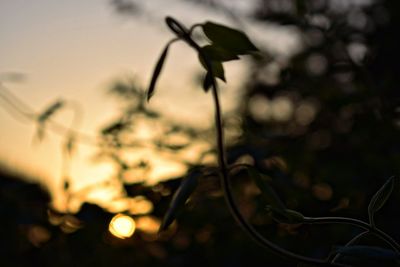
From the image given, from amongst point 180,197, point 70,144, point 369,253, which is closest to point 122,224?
point 70,144

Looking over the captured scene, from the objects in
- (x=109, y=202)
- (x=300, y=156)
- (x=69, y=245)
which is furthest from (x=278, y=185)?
(x=69, y=245)

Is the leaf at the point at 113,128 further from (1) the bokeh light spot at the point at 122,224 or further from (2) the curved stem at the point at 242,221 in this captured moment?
(2) the curved stem at the point at 242,221

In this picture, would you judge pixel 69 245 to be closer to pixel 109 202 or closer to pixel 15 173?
pixel 109 202

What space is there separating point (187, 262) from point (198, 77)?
3.47ft

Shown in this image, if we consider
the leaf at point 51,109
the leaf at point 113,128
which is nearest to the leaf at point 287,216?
the leaf at point 51,109

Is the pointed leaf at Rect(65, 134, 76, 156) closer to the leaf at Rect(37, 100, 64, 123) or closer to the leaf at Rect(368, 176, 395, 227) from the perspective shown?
the leaf at Rect(37, 100, 64, 123)

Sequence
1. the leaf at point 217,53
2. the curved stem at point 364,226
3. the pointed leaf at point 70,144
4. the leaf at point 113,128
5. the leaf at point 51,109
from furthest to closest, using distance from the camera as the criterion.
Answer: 1. the leaf at point 113,128
2. the pointed leaf at point 70,144
3. the leaf at point 51,109
4. the leaf at point 217,53
5. the curved stem at point 364,226

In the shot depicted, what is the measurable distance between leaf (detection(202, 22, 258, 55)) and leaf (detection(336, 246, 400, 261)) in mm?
207

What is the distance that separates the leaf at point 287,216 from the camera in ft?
1.98

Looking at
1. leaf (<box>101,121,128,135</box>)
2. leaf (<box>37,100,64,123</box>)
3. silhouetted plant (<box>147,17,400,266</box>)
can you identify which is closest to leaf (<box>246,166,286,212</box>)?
silhouetted plant (<box>147,17,400,266</box>)

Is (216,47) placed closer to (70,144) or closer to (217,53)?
(217,53)

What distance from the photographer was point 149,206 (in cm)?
162

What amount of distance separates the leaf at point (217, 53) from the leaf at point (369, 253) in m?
0.22

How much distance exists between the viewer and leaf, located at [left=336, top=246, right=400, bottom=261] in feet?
1.87
